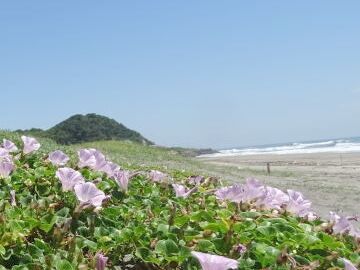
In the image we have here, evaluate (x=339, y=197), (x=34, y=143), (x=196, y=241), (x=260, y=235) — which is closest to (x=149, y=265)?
(x=196, y=241)

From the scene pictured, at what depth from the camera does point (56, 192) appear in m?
2.97

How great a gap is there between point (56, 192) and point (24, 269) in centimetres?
95

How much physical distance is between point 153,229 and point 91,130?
230ft

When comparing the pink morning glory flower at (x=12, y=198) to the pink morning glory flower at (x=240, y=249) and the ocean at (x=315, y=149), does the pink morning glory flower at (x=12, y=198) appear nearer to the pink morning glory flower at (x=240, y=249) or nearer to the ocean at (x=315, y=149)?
the pink morning glory flower at (x=240, y=249)

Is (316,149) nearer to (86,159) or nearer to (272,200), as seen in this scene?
(86,159)

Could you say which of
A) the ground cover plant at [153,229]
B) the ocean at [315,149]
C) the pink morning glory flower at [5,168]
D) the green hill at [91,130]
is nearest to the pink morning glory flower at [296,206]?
the ground cover plant at [153,229]

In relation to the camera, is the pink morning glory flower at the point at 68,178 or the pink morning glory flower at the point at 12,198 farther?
the pink morning glory flower at the point at 68,178

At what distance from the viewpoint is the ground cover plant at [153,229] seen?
2.09 meters

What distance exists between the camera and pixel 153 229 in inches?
96.3

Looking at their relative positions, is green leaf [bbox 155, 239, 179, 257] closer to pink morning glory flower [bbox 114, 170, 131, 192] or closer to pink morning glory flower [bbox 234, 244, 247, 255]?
pink morning glory flower [bbox 234, 244, 247, 255]

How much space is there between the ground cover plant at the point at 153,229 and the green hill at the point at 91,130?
64.2m

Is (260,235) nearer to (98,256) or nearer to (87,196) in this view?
(98,256)

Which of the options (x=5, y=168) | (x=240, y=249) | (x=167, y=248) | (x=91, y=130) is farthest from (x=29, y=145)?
(x=91, y=130)

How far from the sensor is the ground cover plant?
6.86ft
